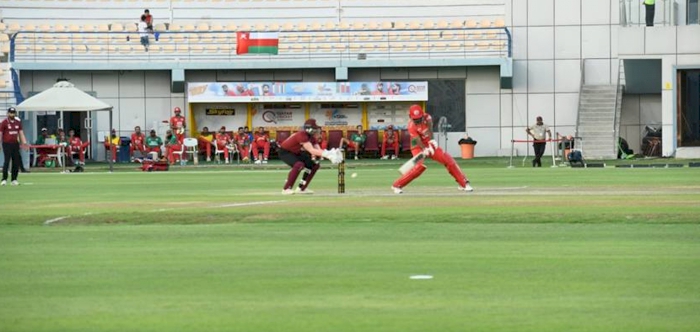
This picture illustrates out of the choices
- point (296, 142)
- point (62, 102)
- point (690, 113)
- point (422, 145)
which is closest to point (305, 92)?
point (62, 102)

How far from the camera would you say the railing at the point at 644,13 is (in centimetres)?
5103

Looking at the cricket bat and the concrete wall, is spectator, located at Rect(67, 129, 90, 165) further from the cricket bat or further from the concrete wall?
the cricket bat

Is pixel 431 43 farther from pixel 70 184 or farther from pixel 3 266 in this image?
pixel 3 266

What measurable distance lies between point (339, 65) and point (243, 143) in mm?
4925

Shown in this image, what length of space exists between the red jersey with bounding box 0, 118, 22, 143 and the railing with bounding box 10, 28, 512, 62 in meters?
21.7

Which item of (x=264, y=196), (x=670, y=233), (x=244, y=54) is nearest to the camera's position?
(x=670, y=233)

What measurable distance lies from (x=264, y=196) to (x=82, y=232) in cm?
908

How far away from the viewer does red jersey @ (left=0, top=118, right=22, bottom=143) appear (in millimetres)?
35719

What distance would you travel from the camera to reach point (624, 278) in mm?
13125

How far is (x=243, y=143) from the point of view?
2188 inches

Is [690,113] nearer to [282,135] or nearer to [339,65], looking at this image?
[339,65]

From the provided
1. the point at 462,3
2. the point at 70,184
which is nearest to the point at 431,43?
the point at 462,3

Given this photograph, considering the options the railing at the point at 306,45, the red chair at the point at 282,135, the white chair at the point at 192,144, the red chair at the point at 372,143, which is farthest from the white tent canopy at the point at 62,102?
the red chair at the point at 372,143

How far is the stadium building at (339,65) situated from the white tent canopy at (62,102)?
8.74 meters
